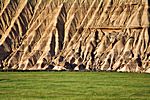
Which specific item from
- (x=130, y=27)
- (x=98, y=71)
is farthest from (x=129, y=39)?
(x=98, y=71)

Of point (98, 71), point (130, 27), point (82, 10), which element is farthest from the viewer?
point (82, 10)

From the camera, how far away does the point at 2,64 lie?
122 meters

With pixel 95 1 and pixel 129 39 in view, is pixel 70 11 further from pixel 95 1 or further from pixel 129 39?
pixel 129 39

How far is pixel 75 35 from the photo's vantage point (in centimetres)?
12544

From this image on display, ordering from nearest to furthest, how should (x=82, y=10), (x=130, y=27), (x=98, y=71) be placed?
(x=98, y=71) → (x=130, y=27) → (x=82, y=10)

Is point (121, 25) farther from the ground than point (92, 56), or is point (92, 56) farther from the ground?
point (121, 25)

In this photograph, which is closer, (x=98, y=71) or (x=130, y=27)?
(x=98, y=71)

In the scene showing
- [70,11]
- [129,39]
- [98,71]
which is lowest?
[98,71]

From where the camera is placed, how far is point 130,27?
122 meters

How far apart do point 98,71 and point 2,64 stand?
2611 cm

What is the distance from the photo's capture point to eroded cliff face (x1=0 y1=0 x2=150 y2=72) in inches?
4569

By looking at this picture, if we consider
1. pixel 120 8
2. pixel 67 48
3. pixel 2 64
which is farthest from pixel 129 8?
pixel 2 64

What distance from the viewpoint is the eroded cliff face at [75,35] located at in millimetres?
116062

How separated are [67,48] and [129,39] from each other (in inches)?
634
